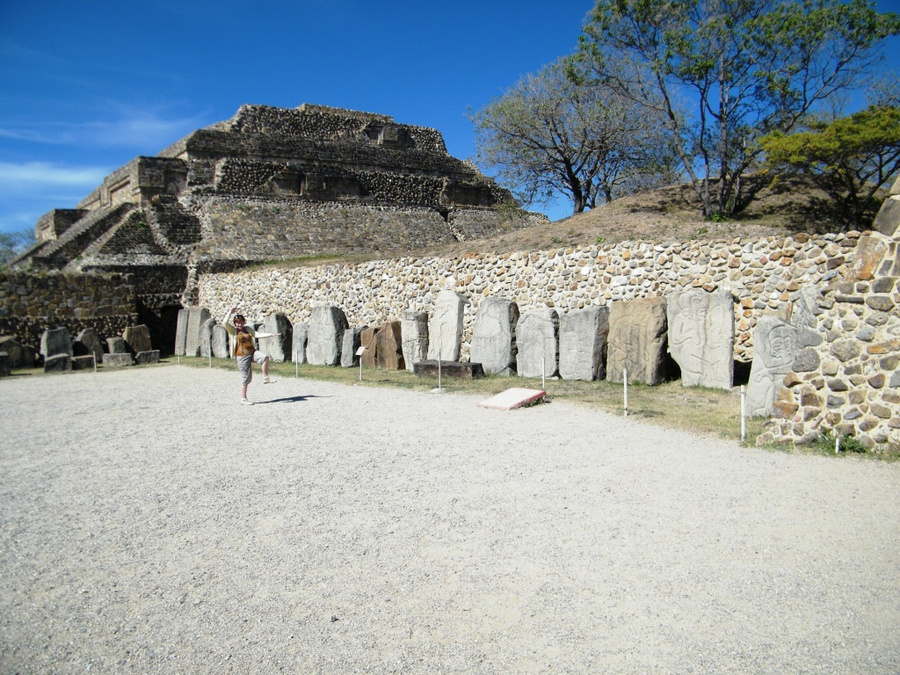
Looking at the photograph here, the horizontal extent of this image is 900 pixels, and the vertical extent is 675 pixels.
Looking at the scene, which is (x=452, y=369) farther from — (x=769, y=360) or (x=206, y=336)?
(x=206, y=336)

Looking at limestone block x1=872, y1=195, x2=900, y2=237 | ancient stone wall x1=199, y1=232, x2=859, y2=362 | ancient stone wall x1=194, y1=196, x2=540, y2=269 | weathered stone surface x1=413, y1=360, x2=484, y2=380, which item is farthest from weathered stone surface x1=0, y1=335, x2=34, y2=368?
limestone block x1=872, y1=195, x2=900, y2=237

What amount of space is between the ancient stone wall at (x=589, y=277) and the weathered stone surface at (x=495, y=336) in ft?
5.22

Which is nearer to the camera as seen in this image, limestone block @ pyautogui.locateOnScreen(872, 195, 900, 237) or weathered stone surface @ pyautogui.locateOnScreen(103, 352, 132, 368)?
limestone block @ pyautogui.locateOnScreen(872, 195, 900, 237)

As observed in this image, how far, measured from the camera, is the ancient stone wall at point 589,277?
11312 mm

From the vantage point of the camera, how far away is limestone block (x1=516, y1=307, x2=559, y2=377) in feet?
38.9

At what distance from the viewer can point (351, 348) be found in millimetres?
15750

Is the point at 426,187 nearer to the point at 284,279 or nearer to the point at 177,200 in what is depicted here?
the point at 177,200

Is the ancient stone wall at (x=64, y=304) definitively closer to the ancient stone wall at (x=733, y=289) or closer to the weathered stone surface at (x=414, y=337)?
the ancient stone wall at (x=733, y=289)

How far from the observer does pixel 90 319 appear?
71.8ft

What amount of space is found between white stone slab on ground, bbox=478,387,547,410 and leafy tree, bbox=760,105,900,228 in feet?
28.6

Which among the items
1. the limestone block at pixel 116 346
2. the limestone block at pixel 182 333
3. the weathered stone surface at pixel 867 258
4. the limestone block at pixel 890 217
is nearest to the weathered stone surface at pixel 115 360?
the limestone block at pixel 116 346

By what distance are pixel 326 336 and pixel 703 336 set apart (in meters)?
9.34

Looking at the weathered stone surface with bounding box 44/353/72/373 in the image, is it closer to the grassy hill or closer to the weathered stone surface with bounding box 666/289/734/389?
the grassy hill

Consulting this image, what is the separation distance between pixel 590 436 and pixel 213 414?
5.67 meters
